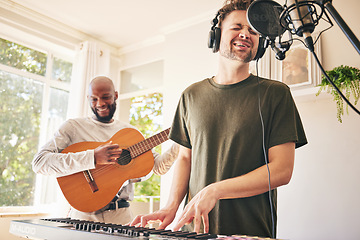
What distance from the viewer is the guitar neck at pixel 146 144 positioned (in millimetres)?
2426

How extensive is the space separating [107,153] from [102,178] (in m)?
0.21

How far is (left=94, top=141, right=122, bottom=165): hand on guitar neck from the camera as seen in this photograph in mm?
2266

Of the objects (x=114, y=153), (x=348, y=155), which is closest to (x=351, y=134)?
(x=348, y=155)

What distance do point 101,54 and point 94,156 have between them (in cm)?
294

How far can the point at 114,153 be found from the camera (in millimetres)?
2328

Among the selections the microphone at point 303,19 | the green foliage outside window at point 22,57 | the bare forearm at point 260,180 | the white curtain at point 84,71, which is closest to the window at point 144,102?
the white curtain at point 84,71

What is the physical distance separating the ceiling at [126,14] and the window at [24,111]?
0.62m

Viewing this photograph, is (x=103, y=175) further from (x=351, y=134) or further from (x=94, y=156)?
(x=351, y=134)

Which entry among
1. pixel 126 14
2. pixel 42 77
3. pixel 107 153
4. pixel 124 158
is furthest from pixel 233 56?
pixel 42 77

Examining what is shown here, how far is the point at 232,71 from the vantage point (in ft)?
3.97

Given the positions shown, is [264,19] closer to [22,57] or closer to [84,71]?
[84,71]

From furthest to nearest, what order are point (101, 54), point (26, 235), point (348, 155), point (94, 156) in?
point (101, 54) < point (348, 155) < point (94, 156) < point (26, 235)

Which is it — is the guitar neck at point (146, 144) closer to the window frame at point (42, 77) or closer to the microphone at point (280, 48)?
the microphone at point (280, 48)

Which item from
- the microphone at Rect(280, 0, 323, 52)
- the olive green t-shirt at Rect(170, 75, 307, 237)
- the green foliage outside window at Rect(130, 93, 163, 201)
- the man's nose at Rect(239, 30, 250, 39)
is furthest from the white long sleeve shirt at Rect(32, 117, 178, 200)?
the green foliage outside window at Rect(130, 93, 163, 201)
